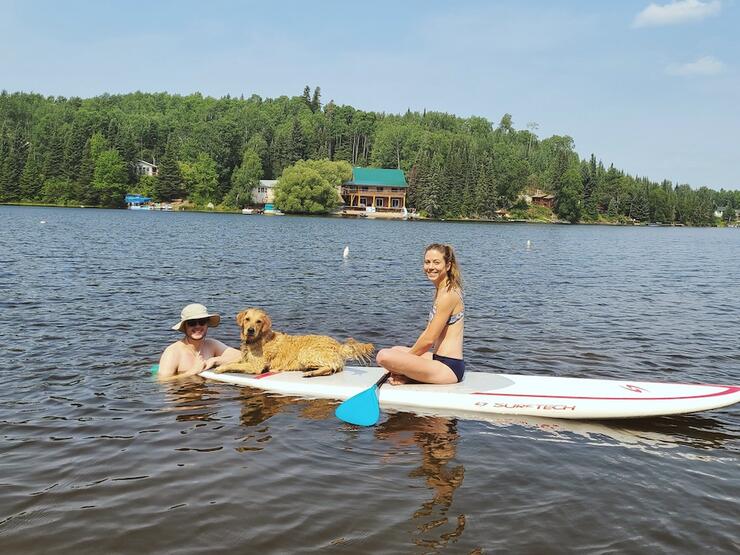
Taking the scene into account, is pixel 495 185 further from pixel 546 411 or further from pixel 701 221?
pixel 546 411

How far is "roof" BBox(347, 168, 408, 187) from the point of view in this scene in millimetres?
118250

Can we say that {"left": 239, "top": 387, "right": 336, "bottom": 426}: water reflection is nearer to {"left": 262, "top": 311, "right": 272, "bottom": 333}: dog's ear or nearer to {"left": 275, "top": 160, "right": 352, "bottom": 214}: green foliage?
{"left": 262, "top": 311, "right": 272, "bottom": 333}: dog's ear

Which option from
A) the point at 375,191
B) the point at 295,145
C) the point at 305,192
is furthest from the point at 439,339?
the point at 295,145

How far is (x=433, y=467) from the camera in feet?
21.0

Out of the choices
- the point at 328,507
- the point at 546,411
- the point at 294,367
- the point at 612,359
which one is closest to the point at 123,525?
A: the point at 328,507

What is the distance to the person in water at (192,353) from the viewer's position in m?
9.33

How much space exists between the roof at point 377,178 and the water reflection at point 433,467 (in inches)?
4402

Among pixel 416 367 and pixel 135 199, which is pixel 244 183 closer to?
pixel 135 199

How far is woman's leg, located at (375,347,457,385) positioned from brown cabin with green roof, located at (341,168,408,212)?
4332 inches

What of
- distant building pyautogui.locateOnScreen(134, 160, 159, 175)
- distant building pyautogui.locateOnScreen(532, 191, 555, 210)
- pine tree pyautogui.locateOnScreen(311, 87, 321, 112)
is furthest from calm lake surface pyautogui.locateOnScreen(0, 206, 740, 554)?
pine tree pyautogui.locateOnScreen(311, 87, 321, 112)

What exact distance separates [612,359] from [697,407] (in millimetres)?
4501

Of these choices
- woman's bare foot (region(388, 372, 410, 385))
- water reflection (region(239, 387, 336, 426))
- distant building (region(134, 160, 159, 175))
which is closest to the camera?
water reflection (region(239, 387, 336, 426))

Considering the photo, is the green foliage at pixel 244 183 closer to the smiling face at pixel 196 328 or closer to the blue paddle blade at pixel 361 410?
the smiling face at pixel 196 328

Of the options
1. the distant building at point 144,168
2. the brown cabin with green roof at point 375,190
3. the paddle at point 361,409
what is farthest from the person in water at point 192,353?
the distant building at point 144,168
